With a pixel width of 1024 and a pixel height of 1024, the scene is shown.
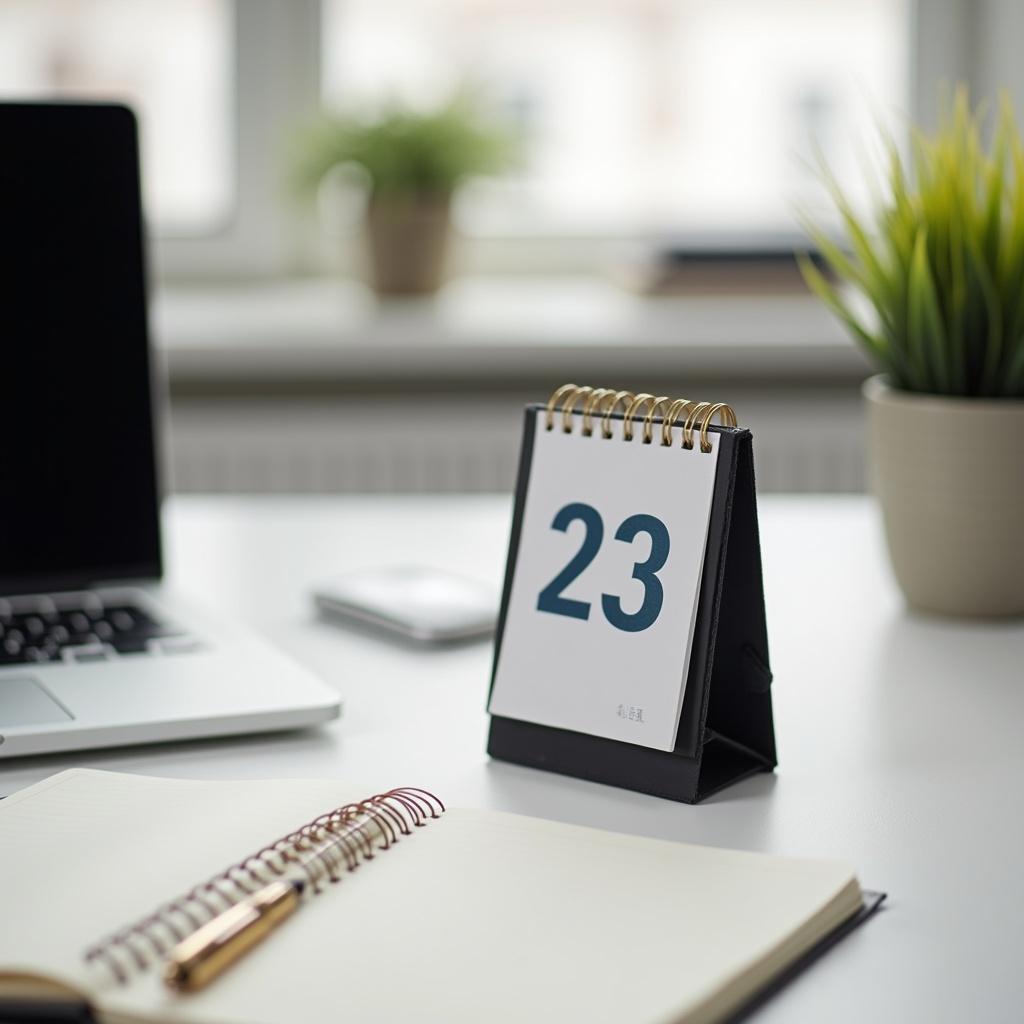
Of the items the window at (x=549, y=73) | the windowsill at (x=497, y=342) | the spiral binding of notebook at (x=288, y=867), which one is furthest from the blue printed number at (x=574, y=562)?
the window at (x=549, y=73)

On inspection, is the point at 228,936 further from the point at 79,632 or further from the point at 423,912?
the point at 79,632

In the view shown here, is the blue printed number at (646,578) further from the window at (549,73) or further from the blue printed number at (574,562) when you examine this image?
the window at (549,73)

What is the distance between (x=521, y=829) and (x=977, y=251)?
525mm

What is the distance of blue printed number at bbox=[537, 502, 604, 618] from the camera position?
0.73 metres

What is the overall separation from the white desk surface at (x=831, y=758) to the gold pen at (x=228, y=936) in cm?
17

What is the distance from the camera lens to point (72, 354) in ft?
3.31

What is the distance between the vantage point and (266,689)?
806 mm

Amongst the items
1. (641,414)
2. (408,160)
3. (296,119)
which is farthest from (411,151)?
(641,414)

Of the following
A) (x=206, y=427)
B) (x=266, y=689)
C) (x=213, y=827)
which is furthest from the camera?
(x=206, y=427)

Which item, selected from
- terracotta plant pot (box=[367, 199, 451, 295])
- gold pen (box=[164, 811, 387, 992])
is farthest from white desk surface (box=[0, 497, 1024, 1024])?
terracotta plant pot (box=[367, 199, 451, 295])

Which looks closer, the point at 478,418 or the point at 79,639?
the point at 79,639

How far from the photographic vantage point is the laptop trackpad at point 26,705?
2.45 feet

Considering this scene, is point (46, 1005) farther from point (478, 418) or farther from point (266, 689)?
point (478, 418)

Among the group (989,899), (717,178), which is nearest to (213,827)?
(989,899)
